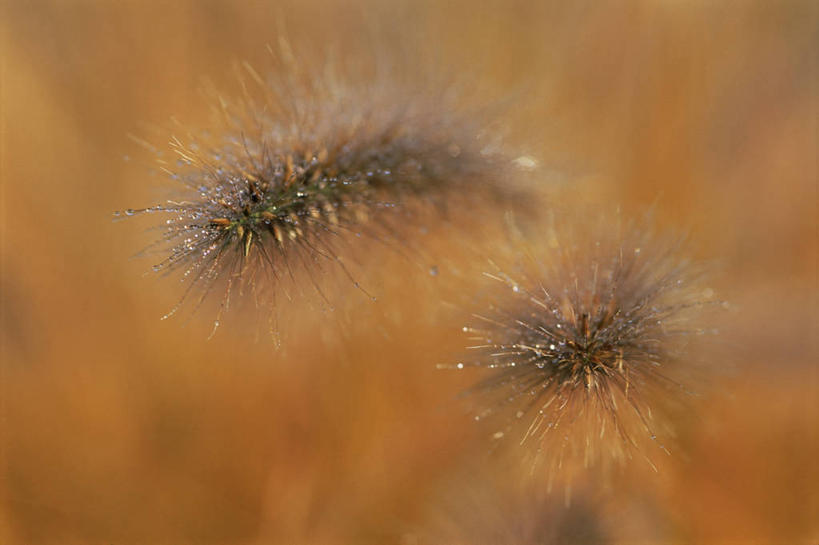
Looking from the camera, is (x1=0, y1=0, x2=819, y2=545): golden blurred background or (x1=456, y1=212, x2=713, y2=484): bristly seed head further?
(x1=0, y1=0, x2=819, y2=545): golden blurred background

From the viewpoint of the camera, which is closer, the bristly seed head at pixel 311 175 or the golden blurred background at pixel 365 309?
the bristly seed head at pixel 311 175

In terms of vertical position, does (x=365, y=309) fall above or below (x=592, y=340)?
above

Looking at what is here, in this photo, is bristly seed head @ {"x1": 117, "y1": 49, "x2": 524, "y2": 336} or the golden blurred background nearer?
bristly seed head @ {"x1": 117, "y1": 49, "x2": 524, "y2": 336}

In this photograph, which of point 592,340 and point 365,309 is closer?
point 592,340

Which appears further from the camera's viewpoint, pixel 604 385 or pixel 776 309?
pixel 776 309

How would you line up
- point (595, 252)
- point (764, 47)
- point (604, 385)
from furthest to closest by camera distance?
point (764, 47)
point (595, 252)
point (604, 385)

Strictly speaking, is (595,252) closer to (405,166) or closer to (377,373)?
(405,166)

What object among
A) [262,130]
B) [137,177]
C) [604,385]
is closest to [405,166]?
[262,130]

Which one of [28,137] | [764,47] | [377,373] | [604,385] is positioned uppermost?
[764,47]
